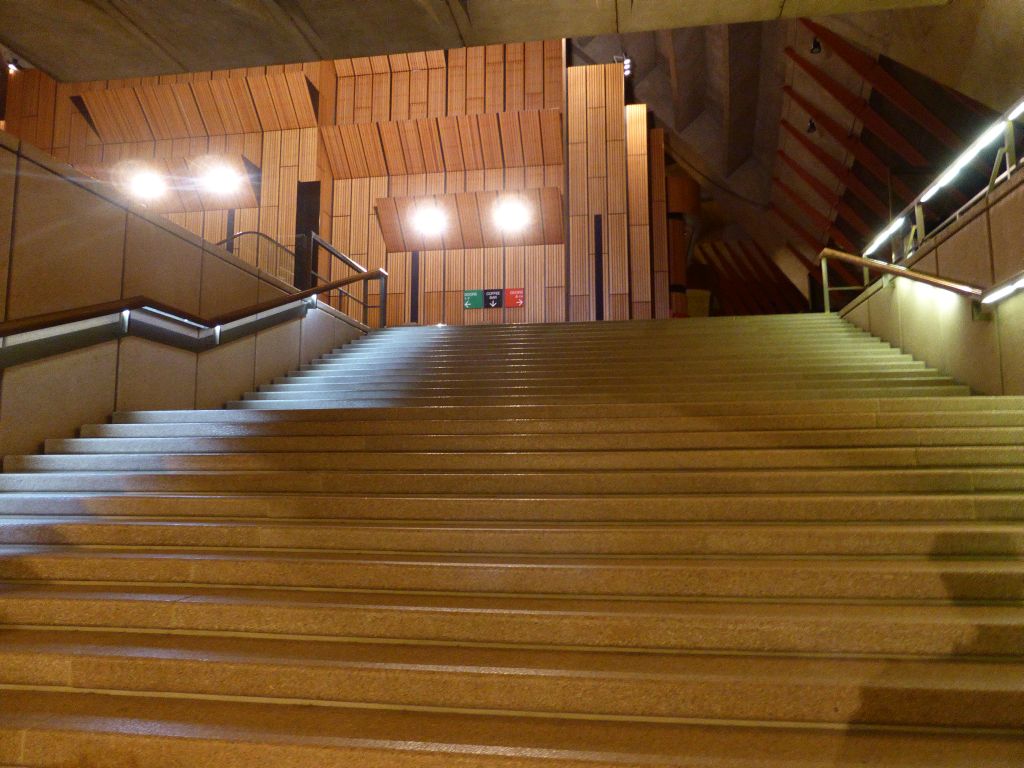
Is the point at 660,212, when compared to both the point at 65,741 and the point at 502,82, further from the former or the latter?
the point at 65,741

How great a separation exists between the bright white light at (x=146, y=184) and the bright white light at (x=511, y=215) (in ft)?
19.3

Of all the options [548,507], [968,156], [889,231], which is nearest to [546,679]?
[548,507]

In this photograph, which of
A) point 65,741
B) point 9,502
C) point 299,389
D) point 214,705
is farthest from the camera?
point 299,389

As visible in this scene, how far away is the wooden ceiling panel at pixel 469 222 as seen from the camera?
11711mm

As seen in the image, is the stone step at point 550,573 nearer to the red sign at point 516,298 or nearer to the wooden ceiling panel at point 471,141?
the red sign at point 516,298

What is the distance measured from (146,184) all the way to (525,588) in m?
12.2

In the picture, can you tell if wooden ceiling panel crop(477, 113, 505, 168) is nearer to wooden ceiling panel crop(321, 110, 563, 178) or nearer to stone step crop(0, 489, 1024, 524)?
wooden ceiling panel crop(321, 110, 563, 178)

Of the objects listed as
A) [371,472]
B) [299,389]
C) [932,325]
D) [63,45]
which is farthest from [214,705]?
[932,325]

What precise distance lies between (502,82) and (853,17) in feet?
18.3

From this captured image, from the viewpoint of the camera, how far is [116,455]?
3703 millimetres

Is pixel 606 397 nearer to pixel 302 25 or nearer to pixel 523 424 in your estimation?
pixel 523 424

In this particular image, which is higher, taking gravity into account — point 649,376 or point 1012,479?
point 649,376

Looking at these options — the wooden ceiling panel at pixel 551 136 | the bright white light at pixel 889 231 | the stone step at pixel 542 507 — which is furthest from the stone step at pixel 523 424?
the wooden ceiling panel at pixel 551 136

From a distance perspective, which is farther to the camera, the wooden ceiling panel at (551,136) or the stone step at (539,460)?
the wooden ceiling panel at (551,136)
